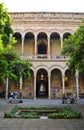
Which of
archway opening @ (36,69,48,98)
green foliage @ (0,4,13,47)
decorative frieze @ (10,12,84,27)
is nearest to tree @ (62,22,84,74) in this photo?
green foliage @ (0,4,13,47)

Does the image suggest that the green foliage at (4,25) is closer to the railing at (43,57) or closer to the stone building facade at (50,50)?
the stone building facade at (50,50)

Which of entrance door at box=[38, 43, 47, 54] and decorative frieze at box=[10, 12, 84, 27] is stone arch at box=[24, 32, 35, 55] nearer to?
entrance door at box=[38, 43, 47, 54]

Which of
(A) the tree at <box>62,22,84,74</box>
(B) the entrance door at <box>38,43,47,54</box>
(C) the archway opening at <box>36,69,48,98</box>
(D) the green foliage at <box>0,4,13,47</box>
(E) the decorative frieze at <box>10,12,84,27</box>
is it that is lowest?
(C) the archway opening at <box>36,69,48,98</box>

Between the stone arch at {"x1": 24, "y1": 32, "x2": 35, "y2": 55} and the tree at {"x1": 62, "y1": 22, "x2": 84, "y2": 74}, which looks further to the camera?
the stone arch at {"x1": 24, "y1": 32, "x2": 35, "y2": 55}

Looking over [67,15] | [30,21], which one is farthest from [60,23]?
[30,21]

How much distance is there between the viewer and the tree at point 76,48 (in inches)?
687

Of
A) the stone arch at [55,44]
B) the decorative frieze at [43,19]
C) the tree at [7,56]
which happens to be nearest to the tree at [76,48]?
the tree at [7,56]

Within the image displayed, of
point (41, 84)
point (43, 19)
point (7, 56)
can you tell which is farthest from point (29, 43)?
point (7, 56)

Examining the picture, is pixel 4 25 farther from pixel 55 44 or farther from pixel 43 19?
pixel 55 44

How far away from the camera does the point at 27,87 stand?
3356cm

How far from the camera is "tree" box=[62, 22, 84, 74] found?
57.2 feet

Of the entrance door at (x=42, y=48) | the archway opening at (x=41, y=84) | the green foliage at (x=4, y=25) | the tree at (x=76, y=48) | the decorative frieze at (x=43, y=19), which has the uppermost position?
the decorative frieze at (x=43, y=19)

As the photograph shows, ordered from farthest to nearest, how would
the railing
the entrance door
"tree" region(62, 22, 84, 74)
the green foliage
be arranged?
the entrance door → the railing → "tree" region(62, 22, 84, 74) → the green foliage

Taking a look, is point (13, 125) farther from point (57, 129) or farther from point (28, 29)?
point (28, 29)
